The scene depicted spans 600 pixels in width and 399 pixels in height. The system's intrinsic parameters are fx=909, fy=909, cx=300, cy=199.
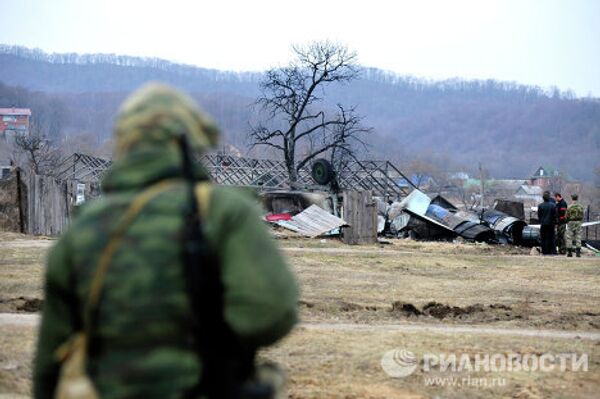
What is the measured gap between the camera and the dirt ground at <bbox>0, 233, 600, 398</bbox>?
28.2 ft

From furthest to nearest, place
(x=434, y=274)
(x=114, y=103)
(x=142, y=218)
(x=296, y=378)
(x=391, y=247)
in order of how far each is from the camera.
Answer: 1. (x=114, y=103)
2. (x=391, y=247)
3. (x=434, y=274)
4. (x=296, y=378)
5. (x=142, y=218)

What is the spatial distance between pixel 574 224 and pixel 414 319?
44.1 feet

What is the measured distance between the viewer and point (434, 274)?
64.6 ft

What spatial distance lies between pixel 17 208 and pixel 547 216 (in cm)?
1512

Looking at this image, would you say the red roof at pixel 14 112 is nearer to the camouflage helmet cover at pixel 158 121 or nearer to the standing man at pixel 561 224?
the standing man at pixel 561 224

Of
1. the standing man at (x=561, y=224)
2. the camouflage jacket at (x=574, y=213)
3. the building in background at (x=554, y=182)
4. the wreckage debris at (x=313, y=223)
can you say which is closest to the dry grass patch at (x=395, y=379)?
the camouflage jacket at (x=574, y=213)

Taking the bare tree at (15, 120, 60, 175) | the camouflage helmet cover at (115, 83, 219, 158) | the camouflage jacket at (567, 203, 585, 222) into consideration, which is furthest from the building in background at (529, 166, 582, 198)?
the camouflage helmet cover at (115, 83, 219, 158)

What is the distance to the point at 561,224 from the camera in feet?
86.0

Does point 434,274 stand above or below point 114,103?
below

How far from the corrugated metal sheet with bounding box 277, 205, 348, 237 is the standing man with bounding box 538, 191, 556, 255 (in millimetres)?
6502

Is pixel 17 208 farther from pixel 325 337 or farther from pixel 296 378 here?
pixel 296 378

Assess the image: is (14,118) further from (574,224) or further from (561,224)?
(574,224)

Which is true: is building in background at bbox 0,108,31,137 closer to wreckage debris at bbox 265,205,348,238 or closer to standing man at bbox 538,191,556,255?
wreckage debris at bbox 265,205,348,238

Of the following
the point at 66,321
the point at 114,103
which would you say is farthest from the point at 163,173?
the point at 114,103
